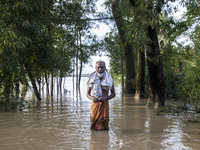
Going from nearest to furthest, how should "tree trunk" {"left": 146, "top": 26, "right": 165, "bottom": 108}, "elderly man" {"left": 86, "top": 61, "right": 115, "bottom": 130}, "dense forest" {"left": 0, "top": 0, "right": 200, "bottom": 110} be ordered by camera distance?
"elderly man" {"left": 86, "top": 61, "right": 115, "bottom": 130}, "dense forest" {"left": 0, "top": 0, "right": 200, "bottom": 110}, "tree trunk" {"left": 146, "top": 26, "right": 165, "bottom": 108}

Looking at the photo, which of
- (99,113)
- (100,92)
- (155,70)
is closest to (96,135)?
(99,113)

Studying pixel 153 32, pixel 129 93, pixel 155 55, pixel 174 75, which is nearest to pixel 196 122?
pixel 155 55

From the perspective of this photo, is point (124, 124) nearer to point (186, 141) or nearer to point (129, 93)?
point (186, 141)

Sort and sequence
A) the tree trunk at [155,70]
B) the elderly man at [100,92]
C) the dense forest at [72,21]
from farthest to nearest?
the tree trunk at [155,70] → the dense forest at [72,21] → the elderly man at [100,92]

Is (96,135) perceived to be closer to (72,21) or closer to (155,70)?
(155,70)

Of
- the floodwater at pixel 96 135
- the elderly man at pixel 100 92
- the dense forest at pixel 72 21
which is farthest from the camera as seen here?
the dense forest at pixel 72 21

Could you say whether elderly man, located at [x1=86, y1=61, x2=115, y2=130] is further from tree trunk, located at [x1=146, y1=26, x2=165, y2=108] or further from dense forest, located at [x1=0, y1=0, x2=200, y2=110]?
tree trunk, located at [x1=146, y1=26, x2=165, y2=108]

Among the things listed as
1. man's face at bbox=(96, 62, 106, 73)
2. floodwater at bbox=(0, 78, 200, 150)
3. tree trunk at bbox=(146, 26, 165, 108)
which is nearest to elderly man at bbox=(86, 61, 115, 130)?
man's face at bbox=(96, 62, 106, 73)

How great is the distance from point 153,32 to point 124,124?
195 inches

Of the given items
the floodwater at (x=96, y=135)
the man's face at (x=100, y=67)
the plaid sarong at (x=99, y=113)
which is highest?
the man's face at (x=100, y=67)

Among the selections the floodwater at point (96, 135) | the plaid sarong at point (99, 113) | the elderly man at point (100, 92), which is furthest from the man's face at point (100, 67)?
the floodwater at point (96, 135)

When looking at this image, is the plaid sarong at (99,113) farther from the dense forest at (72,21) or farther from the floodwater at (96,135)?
the dense forest at (72,21)

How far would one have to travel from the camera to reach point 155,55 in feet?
33.6

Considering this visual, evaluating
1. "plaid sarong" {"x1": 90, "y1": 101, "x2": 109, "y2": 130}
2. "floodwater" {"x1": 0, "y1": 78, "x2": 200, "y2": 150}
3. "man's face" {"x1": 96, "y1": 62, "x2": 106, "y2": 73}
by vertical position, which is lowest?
"floodwater" {"x1": 0, "y1": 78, "x2": 200, "y2": 150}
